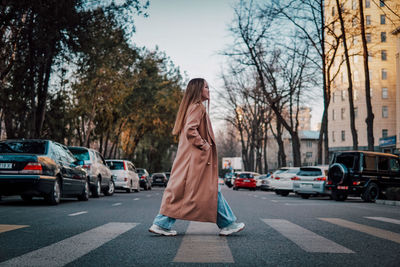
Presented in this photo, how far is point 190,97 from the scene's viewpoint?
6406 millimetres

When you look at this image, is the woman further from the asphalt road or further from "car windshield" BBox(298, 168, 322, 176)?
"car windshield" BBox(298, 168, 322, 176)

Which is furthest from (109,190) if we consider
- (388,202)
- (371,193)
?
(388,202)

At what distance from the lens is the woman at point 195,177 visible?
19.7 feet

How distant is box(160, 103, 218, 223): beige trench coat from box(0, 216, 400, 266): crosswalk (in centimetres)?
38

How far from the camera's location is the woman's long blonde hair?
637cm

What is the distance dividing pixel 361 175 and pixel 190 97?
14.8 m

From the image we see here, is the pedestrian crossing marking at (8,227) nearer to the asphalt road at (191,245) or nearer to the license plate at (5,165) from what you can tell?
the asphalt road at (191,245)

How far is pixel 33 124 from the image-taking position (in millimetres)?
22453

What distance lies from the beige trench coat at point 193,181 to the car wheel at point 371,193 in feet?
48.9

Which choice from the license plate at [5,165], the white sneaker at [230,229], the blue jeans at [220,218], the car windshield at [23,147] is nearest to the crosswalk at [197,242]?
the white sneaker at [230,229]

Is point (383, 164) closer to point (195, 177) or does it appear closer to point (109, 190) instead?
point (109, 190)

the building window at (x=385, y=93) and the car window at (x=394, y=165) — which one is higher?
the building window at (x=385, y=93)

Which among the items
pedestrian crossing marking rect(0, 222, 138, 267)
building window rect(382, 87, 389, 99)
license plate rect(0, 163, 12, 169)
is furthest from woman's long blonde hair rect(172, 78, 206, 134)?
building window rect(382, 87, 389, 99)

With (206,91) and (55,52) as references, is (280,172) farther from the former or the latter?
(206,91)
